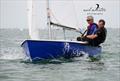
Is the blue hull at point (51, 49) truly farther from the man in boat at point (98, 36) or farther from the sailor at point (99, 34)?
the sailor at point (99, 34)

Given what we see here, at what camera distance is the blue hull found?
15641 mm

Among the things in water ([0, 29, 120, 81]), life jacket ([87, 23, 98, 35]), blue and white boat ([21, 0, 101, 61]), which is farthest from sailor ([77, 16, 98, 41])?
water ([0, 29, 120, 81])

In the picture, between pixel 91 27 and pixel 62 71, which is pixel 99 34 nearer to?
pixel 91 27

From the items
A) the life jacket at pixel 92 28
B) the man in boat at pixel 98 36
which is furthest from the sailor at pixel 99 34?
the life jacket at pixel 92 28

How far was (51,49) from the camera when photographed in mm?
15836

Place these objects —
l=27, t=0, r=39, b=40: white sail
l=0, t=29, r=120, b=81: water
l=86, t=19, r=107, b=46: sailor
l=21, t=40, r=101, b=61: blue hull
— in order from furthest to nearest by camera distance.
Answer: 1. l=86, t=19, r=107, b=46: sailor
2. l=27, t=0, r=39, b=40: white sail
3. l=21, t=40, r=101, b=61: blue hull
4. l=0, t=29, r=120, b=81: water

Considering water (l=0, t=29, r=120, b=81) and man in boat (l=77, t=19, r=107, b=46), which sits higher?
man in boat (l=77, t=19, r=107, b=46)

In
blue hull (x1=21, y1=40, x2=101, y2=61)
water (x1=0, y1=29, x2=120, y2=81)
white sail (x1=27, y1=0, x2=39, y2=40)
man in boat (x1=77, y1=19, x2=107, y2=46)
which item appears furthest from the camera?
man in boat (x1=77, y1=19, x2=107, y2=46)

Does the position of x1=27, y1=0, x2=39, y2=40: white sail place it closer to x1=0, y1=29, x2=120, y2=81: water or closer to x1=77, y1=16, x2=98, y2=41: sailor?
x1=0, y1=29, x2=120, y2=81: water

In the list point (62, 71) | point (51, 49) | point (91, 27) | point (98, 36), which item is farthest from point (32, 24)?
point (62, 71)

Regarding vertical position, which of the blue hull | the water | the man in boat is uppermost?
the man in boat

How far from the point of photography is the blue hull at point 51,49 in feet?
51.3

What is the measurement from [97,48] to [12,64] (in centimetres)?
339

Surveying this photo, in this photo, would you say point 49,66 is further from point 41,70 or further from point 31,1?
point 31,1
